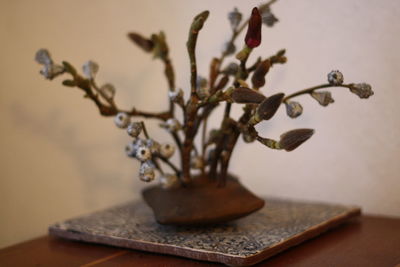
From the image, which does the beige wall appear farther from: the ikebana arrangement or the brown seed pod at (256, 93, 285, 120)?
the brown seed pod at (256, 93, 285, 120)

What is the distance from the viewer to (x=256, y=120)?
0.66 m

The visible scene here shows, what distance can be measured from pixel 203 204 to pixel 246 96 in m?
0.20

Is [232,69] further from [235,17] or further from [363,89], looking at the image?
[363,89]

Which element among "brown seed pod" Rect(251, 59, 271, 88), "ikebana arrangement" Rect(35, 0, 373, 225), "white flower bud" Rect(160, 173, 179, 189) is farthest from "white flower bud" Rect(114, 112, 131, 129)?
"brown seed pod" Rect(251, 59, 271, 88)

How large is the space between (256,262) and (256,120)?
0.61 feet

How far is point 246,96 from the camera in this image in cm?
66

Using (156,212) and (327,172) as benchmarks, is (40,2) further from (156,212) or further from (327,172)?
(327,172)

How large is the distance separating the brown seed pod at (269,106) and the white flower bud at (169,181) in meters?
0.23

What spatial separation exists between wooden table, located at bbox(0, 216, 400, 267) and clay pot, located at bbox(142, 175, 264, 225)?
0.22 feet

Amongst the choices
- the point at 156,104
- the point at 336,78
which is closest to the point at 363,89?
the point at 336,78

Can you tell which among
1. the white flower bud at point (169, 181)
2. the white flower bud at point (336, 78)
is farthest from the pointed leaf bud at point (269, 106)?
the white flower bud at point (169, 181)

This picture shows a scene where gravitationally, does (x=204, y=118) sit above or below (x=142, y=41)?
below

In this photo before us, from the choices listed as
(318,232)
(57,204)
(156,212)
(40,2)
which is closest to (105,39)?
(40,2)

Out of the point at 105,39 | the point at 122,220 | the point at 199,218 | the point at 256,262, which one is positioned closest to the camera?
the point at 256,262
